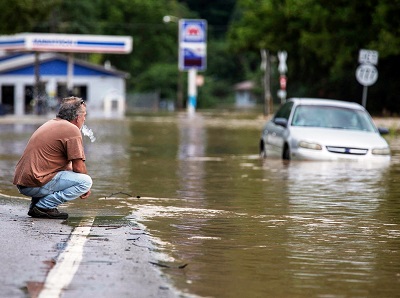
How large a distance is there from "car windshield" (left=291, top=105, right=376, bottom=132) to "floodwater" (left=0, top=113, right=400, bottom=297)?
1018 millimetres

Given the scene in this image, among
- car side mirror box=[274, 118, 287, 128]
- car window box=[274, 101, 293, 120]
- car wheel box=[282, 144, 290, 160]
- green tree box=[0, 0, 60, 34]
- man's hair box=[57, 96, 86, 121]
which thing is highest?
green tree box=[0, 0, 60, 34]

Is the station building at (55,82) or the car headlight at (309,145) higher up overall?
the car headlight at (309,145)

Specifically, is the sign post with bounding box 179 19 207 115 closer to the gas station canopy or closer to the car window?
the gas station canopy

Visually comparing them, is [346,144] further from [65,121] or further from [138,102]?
[138,102]

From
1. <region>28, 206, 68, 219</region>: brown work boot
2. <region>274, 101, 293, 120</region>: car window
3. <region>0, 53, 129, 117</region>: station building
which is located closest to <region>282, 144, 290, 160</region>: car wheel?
<region>274, 101, 293, 120</region>: car window

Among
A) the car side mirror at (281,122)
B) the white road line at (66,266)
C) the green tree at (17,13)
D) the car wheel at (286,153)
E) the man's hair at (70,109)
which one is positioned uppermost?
the green tree at (17,13)

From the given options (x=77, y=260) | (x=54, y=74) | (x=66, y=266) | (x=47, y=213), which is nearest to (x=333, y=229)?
(x=47, y=213)

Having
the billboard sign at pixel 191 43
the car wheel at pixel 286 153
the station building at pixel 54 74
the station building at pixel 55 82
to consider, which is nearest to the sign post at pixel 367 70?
the car wheel at pixel 286 153

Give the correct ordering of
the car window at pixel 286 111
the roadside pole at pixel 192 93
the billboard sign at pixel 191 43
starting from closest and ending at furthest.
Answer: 1. the car window at pixel 286 111
2. the roadside pole at pixel 192 93
3. the billboard sign at pixel 191 43

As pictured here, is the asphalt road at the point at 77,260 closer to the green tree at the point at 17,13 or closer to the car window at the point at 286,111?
the car window at the point at 286,111

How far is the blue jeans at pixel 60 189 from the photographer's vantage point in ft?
43.2

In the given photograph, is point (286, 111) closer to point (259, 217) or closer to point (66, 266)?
point (259, 217)

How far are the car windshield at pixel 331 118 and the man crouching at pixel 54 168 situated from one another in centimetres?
1224

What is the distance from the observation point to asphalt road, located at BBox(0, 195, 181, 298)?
879cm
